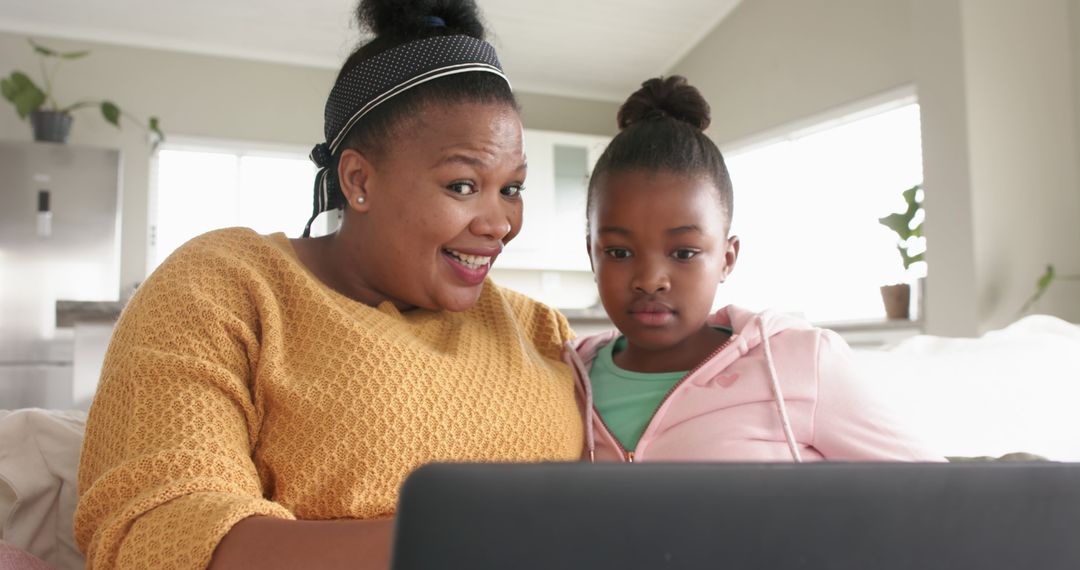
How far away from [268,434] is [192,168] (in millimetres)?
5691

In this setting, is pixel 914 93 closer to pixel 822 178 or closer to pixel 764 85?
pixel 822 178

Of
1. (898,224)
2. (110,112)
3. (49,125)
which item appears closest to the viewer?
(898,224)

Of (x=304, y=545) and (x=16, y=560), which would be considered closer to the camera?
(x=304, y=545)

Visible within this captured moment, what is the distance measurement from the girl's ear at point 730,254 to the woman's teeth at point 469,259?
14.8 inches

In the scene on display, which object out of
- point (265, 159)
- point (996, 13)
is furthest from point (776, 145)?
point (265, 159)

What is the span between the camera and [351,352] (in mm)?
868

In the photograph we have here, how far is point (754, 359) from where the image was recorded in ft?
3.67

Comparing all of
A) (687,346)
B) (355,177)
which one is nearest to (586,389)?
(687,346)

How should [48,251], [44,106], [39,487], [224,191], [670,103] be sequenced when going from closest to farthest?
[39,487], [670,103], [48,251], [44,106], [224,191]

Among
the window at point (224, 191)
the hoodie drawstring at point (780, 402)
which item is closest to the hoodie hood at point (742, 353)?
the hoodie drawstring at point (780, 402)

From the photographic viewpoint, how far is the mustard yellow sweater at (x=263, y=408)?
0.70 m

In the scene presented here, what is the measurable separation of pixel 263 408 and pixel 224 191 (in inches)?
220

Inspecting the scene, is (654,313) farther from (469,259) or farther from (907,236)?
(907,236)

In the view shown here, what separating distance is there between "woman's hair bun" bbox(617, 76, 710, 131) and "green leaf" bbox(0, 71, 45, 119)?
16.3 ft
